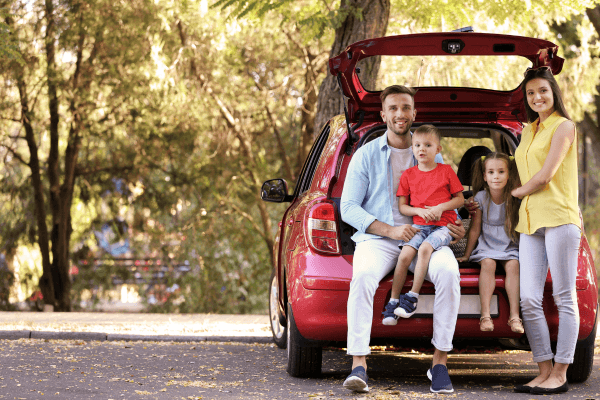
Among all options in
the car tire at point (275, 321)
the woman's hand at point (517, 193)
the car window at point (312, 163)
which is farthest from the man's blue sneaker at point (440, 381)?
the car tire at point (275, 321)

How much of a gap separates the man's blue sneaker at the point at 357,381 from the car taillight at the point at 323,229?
74cm

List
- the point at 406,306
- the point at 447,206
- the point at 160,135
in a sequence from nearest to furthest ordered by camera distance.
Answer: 1. the point at 406,306
2. the point at 447,206
3. the point at 160,135

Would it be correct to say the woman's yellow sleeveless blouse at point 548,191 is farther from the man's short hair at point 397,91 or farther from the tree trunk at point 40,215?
the tree trunk at point 40,215

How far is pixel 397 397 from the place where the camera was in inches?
184

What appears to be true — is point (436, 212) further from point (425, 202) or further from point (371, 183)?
point (371, 183)

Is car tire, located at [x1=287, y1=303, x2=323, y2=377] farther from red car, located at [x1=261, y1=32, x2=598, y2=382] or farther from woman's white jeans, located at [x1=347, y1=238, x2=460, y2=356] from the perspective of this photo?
woman's white jeans, located at [x1=347, y1=238, x2=460, y2=356]

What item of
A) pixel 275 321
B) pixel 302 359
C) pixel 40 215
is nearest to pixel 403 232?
pixel 302 359

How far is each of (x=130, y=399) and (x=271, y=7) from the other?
6.00m

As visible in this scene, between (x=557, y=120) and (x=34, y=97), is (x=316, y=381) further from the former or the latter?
(x=34, y=97)

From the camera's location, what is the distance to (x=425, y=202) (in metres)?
4.97

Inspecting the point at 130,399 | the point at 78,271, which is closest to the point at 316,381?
the point at 130,399

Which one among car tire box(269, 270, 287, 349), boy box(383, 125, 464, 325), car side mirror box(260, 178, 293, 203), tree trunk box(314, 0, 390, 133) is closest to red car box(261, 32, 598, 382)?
boy box(383, 125, 464, 325)

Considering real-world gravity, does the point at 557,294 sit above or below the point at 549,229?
below

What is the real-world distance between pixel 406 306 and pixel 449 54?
5.44 feet
